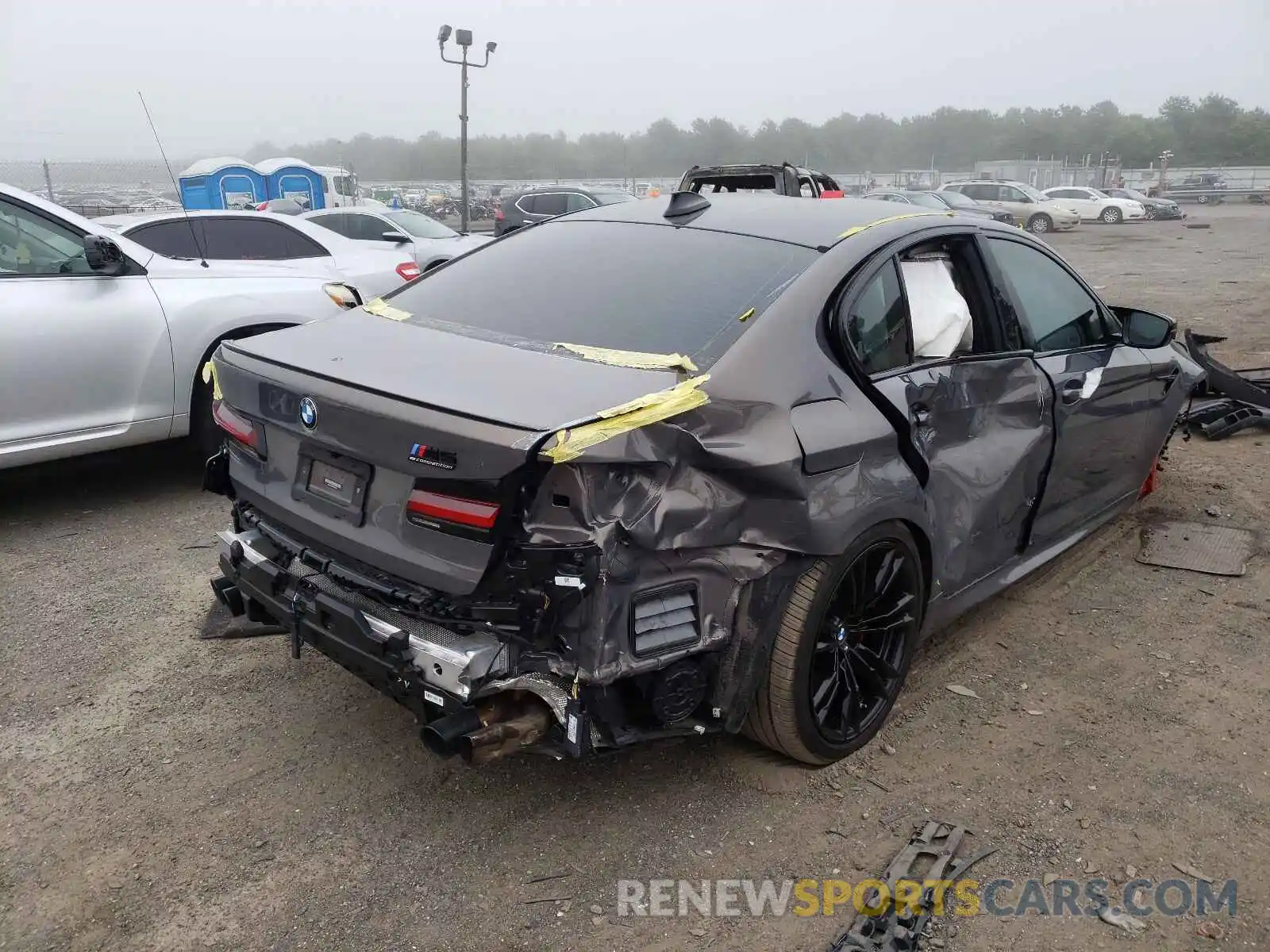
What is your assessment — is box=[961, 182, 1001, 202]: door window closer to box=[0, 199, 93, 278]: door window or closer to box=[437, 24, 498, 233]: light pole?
box=[437, 24, 498, 233]: light pole

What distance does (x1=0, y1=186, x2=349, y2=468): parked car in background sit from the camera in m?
4.64

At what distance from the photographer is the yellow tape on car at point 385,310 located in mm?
3206

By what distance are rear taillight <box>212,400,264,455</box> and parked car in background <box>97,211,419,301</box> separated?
4069mm

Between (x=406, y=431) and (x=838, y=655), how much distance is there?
1486 millimetres

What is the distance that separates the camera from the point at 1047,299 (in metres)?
3.80

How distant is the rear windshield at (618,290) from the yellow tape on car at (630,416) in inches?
7.2

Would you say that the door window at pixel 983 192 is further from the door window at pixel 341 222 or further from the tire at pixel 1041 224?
the door window at pixel 341 222

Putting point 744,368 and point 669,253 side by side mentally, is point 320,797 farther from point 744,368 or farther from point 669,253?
point 669,253

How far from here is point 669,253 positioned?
3.17 meters

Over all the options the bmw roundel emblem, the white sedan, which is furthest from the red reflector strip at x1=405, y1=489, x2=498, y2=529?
the white sedan

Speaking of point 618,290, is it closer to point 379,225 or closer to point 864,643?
point 864,643

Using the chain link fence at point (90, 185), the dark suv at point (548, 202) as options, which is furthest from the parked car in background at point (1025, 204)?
the chain link fence at point (90, 185)

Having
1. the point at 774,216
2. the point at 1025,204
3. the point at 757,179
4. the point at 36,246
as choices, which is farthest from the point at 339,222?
the point at 1025,204

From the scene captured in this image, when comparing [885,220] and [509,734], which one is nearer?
[509,734]
